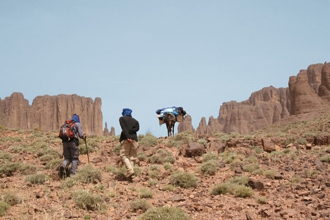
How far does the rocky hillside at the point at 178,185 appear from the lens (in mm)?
7809

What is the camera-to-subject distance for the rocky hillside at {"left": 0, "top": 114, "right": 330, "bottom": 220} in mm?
7809

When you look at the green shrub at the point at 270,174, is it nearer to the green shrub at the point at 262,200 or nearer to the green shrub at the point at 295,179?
the green shrub at the point at 295,179

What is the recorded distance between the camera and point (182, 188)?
10164 millimetres

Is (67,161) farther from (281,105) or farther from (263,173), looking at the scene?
(281,105)

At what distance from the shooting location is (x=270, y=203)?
862 centimetres

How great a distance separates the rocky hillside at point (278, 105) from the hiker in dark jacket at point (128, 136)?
52.5 metres

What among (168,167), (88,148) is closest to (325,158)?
(168,167)

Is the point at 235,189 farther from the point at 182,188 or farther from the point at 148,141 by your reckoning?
the point at 148,141

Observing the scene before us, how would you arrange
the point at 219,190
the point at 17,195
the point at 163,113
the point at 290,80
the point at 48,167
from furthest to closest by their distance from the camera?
the point at 290,80 → the point at 163,113 → the point at 48,167 → the point at 219,190 → the point at 17,195

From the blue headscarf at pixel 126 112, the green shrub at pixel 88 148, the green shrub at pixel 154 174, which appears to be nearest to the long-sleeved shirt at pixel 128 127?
the blue headscarf at pixel 126 112

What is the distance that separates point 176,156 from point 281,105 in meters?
130

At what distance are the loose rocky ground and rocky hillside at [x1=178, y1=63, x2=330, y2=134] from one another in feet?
160

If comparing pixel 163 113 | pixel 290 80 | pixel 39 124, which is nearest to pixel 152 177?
pixel 163 113

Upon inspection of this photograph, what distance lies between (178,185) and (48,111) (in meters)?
134
